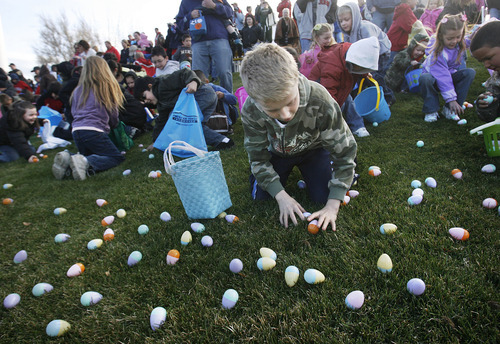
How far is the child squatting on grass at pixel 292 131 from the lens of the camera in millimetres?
1350

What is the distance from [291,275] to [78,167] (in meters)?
3.33

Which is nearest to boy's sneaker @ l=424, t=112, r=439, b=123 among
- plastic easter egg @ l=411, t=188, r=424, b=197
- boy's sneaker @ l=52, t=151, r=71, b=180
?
plastic easter egg @ l=411, t=188, r=424, b=197

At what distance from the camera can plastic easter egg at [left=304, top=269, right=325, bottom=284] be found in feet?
4.49

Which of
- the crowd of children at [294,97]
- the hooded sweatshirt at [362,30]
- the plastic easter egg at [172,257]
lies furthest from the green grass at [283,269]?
the hooded sweatshirt at [362,30]

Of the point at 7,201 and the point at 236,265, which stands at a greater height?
the point at 236,265

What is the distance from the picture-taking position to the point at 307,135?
6.15ft

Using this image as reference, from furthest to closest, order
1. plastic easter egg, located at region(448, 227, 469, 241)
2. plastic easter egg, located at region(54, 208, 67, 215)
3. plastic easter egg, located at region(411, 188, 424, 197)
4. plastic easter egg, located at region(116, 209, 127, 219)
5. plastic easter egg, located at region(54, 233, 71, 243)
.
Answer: plastic easter egg, located at region(54, 208, 67, 215) < plastic easter egg, located at region(116, 209, 127, 219) < plastic easter egg, located at region(54, 233, 71, 243) < plastic easter egg, located at region(411, 188, 424, 197) < plastic easter egg, located at region(448, 227, 469, 241)

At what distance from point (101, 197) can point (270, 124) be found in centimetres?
216

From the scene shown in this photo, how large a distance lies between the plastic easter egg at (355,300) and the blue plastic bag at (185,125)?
259 cm

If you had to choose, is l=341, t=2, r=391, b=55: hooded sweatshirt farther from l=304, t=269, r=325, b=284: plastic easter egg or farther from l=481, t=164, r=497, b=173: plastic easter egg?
l=304, t=269, r=325, b=284: plastic easter egg

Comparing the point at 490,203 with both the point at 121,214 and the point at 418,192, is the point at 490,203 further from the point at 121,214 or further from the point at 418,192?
the point at 121,214

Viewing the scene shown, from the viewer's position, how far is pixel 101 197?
9.64 feet

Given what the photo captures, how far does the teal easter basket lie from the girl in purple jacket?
295cm

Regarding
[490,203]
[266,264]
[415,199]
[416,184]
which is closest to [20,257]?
[266,264]
